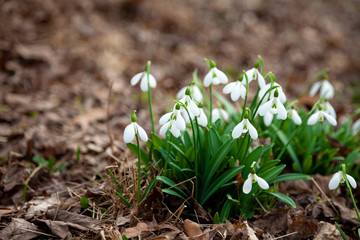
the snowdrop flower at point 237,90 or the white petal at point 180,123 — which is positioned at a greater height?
the snowdrop flower at point 237,90

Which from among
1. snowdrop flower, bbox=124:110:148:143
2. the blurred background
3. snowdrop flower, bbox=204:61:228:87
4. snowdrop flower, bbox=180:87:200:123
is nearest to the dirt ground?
the blurred background

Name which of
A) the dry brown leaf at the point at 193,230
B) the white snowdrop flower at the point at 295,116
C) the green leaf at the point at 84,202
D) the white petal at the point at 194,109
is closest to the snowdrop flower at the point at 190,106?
the white petal at the point at 194,109

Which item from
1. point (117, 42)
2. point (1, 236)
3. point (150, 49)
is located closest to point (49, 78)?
point (117, 42)

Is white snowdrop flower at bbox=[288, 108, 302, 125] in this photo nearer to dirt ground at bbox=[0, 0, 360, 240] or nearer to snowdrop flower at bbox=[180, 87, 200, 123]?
dirt ground at bbox=[0, 0, 360, 240]

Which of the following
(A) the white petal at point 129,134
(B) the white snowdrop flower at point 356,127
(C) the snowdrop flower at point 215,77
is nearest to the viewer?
(A) the white petal at point 129,134

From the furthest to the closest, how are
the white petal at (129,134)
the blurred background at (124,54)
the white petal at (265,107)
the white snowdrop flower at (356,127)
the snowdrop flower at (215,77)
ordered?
the blurred background at (124,54)
the white snowdrop flower at (356,127)
the snowdrop flower at (215,77)
the white petal at (265,107)
the white petal at (129,134)

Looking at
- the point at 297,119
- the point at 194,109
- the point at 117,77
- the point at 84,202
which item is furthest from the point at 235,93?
the point at 117,77

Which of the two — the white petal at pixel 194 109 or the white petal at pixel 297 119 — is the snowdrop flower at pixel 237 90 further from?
the white petal at pixel 297 119

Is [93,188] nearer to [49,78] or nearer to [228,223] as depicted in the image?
[228,223]
